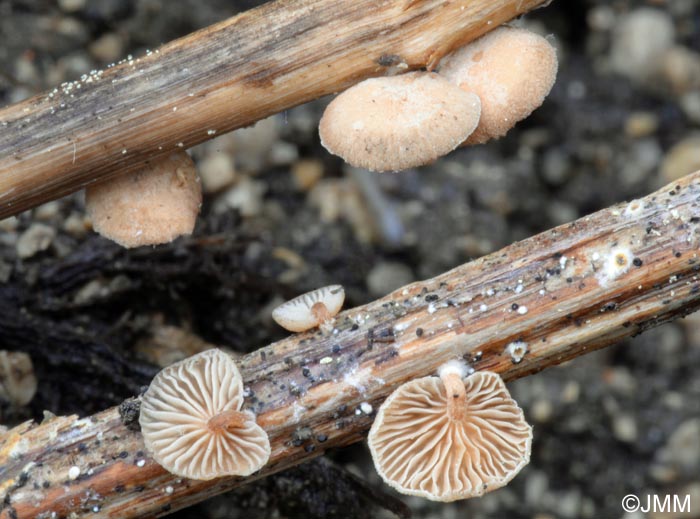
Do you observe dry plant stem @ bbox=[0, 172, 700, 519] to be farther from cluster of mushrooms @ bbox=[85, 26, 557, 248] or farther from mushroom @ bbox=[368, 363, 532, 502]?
cluster of mushrooms @ bbox=[85, 26, 557, 248]

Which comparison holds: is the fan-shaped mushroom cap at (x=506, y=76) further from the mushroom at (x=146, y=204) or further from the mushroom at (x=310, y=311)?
the mushroom at (x=146, y=204)

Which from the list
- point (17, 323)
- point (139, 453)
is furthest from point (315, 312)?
point (17, 323)

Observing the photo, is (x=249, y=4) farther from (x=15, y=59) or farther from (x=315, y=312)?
(x=315, y=312)

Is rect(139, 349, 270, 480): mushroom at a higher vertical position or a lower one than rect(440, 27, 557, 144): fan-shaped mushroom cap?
lower

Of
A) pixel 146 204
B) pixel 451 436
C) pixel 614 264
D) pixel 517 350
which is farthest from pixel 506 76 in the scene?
pixel 146 204

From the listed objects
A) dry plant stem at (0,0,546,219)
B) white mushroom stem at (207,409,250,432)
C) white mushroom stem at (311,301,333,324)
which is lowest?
white mushroom stem at (207,409,250,432)

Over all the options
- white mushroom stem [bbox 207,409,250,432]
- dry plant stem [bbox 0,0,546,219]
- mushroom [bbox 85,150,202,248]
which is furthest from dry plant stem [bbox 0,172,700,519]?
dry plant stem [bbox 0,0,546,219]
